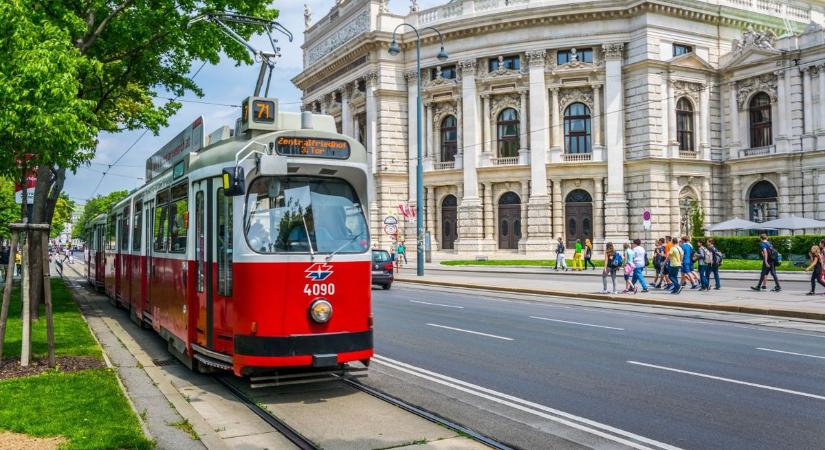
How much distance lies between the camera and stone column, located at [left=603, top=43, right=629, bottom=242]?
43531 mm

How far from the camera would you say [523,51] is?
4600cm

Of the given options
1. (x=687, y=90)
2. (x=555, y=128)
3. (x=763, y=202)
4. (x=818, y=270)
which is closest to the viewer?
(x=818, y=270)

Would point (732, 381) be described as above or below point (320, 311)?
below

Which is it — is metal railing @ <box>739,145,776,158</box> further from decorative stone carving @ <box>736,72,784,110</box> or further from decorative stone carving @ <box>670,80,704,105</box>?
decorative stone carving @ <box>670,80,704,105</box>

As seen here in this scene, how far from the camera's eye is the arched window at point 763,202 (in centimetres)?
4244

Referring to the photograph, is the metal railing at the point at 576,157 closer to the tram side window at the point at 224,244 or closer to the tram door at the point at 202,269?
the tram door at the point at 202,269

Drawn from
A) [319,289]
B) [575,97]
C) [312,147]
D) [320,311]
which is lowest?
[320,311]

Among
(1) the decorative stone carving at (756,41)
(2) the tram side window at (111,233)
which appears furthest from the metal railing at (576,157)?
(2) the tram side window at (111,233)

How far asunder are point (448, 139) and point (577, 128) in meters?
9.24

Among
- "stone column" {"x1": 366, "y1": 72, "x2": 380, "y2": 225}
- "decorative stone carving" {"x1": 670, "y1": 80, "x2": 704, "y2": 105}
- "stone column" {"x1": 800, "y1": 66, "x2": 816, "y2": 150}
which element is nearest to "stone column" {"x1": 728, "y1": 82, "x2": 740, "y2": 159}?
"decorative stone carving" {"x1": 670, "y1": 80, "x2": 704, "y2": 105}

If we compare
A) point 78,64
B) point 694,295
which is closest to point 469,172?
point 694,295

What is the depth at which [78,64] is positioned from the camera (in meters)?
12.2

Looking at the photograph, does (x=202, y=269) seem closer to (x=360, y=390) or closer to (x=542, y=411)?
(x=360, y=390)

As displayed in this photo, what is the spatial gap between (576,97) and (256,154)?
40165 mm
